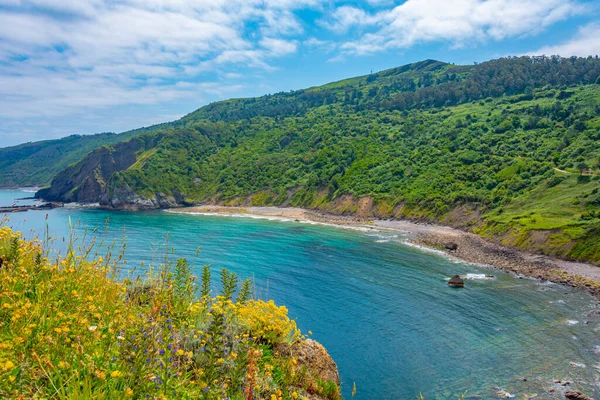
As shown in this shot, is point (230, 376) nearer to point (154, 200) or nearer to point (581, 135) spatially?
point (581, 135)

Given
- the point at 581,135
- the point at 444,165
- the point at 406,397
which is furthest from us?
the point at 444,165

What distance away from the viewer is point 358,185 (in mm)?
109312

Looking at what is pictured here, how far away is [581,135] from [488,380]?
8761cm

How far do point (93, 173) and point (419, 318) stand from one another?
155 metres

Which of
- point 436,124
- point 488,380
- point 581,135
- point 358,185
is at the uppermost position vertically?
point 436,124

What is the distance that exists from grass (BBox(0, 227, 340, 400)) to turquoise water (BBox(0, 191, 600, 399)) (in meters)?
2.50

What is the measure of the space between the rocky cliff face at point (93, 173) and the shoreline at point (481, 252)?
90.8 metres

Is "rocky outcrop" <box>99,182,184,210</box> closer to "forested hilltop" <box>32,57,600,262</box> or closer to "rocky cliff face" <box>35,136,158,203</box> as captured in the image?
"forested hilltop" <box>32,57,600,262</box>

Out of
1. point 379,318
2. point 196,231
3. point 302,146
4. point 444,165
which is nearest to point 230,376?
point 379,318

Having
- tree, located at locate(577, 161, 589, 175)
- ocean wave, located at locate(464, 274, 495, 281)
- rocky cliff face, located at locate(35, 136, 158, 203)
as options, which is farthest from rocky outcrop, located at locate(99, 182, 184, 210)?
tree, located at locate(577, 161, 589, 175)

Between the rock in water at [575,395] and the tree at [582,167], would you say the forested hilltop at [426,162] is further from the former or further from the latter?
the rock in water at [575,395]

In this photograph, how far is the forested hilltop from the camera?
230ft

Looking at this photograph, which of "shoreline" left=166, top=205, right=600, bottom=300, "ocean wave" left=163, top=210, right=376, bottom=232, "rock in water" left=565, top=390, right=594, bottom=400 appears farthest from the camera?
"ocean wave" left=163, top=210, right=376, bottom=232

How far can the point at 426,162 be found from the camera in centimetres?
10819
